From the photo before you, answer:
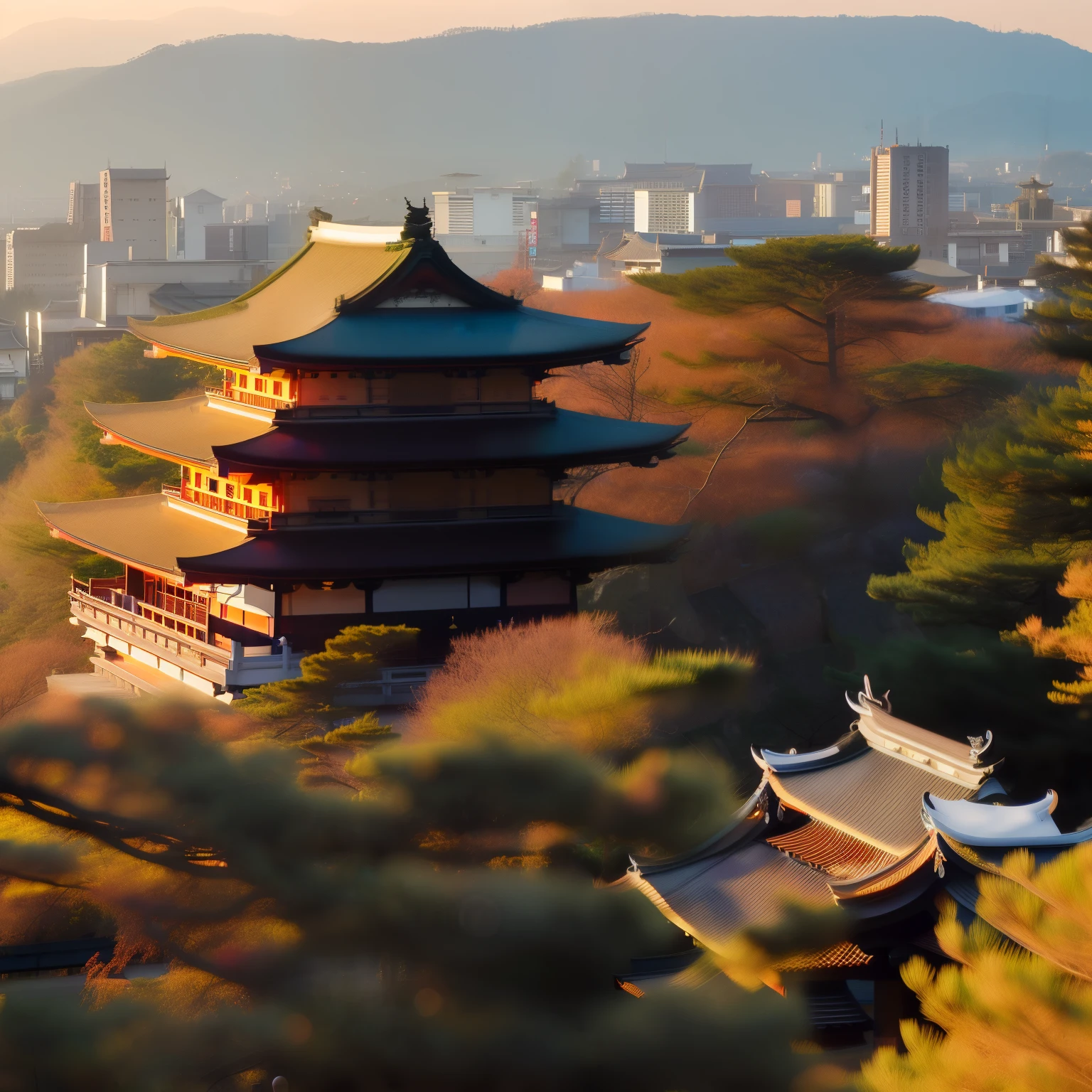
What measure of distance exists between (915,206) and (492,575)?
94397mm

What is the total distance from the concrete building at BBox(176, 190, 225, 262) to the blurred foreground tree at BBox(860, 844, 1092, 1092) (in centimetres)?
14443

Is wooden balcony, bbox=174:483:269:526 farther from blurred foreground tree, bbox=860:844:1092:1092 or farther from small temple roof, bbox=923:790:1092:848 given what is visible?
blurred foreground tree, bbox=860:844:1092:1092

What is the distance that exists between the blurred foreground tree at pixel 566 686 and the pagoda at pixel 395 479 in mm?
1338

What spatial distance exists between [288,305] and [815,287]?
41.0 ft

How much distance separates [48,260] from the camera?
141 metres

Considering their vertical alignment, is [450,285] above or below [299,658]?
above

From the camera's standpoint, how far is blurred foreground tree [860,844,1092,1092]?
6.66 m

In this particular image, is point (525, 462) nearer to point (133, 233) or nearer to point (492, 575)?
point (492, 575)

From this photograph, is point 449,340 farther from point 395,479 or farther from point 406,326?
point 395,479

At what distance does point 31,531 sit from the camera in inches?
1294

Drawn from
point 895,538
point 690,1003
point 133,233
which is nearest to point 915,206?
point 133,233

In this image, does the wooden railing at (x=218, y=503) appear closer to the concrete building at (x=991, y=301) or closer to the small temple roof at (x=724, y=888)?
the small temple roof at (x=724, y=888)

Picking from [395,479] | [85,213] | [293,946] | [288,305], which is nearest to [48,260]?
[85,213]

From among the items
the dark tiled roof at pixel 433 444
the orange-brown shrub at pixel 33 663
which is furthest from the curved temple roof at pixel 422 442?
the orange-brown shrub at pixel 33 663
